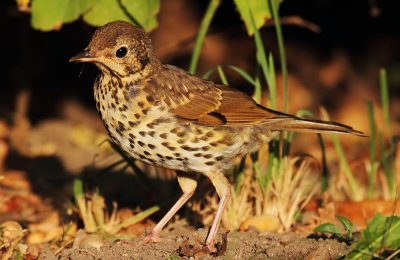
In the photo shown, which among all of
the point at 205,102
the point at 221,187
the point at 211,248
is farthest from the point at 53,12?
the point at 211,248

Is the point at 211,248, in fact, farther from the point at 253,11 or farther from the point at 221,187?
the point at 253,11

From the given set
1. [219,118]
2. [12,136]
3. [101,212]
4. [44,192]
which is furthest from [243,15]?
[12,136]

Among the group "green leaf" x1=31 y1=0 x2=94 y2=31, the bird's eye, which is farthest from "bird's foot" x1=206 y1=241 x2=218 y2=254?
"green leaf" x1=31 y1=0 x2=94 y2=31

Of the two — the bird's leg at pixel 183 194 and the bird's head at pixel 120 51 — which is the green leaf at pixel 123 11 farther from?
the bird's leg at pixel 183 194

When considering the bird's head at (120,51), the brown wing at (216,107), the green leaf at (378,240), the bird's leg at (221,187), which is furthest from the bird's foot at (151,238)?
the green leaf at (378,240)

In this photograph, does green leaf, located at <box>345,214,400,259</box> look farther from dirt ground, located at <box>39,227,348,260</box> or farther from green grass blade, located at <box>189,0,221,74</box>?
green grass blade, located at <box>189,0,221,74</box>
